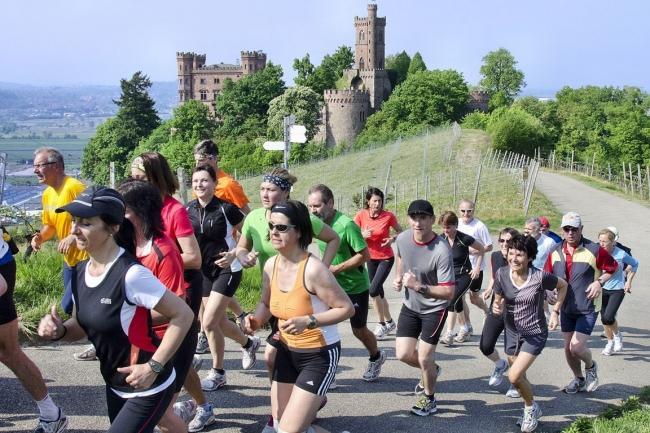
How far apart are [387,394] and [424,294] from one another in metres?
1.37

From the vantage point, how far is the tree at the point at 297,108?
102488 mm

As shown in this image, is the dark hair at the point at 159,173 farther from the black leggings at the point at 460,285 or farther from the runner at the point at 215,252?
the black leggings at the point at 460,285

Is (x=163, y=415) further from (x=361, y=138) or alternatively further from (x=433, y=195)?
(x=361, y=138)

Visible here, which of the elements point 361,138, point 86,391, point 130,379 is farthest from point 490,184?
point 361,138

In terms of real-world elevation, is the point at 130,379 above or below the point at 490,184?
above

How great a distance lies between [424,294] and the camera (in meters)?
6.57

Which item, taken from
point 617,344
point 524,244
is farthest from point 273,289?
point 617,344

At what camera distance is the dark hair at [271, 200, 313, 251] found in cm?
516

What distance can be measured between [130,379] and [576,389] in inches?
206

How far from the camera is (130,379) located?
4.05 meters

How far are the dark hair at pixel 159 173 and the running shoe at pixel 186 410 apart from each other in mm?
1601

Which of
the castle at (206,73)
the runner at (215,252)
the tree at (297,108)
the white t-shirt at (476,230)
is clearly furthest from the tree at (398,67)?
the runner at (215,252)

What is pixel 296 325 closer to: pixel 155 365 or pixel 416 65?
pixel 155 365

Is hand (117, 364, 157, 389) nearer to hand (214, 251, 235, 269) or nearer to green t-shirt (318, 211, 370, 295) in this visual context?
hand (214, 251, 235, 269)
